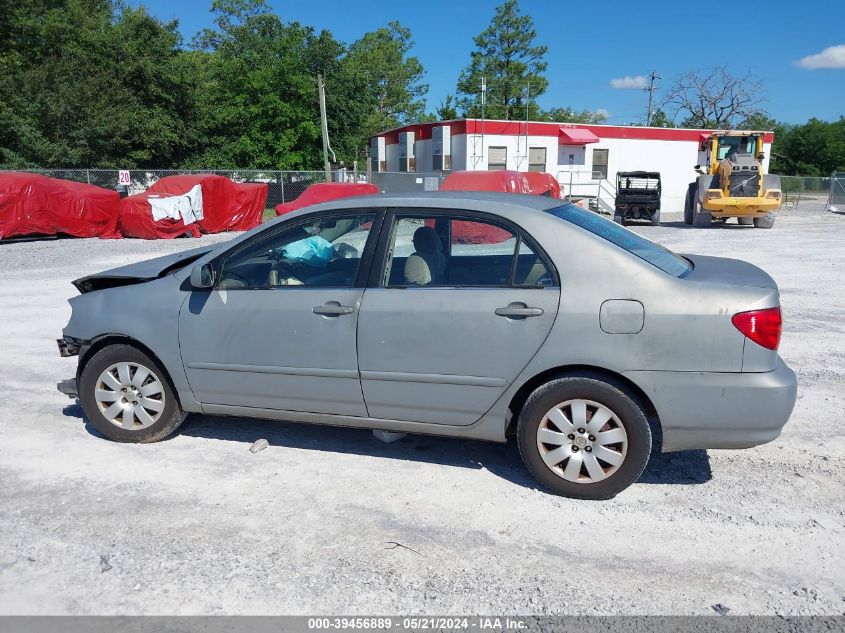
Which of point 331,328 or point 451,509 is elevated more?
point 331,328

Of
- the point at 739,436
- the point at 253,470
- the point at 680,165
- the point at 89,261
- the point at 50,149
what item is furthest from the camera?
the point at 680,165

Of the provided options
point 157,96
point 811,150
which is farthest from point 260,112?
point 811,150

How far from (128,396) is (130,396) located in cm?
1

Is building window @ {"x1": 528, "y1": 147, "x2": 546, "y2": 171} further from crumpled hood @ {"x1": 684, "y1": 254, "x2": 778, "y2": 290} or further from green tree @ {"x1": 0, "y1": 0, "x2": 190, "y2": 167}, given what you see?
crumpled hood @ {"x1": 684, "y1": 254, "x2": 778, "y2": 290}

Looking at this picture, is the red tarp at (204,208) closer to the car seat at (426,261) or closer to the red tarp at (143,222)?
the red tarp at (143,222)

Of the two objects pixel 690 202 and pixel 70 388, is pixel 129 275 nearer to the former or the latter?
pixel 70 388

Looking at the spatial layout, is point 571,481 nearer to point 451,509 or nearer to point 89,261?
point 451,509

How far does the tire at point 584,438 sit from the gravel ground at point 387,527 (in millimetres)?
138

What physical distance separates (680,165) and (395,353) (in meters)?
37.7

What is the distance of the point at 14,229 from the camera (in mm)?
18266

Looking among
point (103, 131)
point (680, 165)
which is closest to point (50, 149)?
point (103, 131)

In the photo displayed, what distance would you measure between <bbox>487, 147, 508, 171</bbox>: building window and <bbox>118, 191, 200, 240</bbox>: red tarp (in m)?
17.6

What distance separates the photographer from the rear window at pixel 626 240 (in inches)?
151

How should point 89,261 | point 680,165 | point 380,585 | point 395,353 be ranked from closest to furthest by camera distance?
point 380,585
point 395,353
point 89,261
point 680,165
